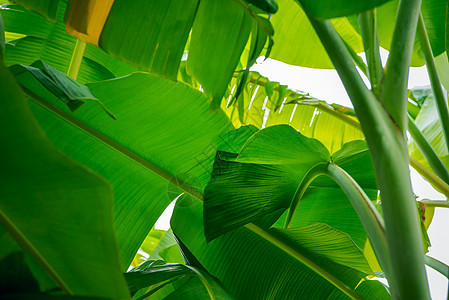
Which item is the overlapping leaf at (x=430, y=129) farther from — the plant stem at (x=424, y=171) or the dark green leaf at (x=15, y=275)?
the dark green leaf at (x=15, y=275)

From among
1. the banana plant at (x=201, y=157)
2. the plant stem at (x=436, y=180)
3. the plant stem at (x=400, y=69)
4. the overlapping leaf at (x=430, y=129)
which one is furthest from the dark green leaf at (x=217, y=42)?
the overlapping leaf at (x=430, y=129)

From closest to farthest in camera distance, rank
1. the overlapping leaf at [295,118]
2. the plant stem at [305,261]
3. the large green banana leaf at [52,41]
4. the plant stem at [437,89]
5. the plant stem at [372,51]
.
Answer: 1. the plant stem at [372,51]
2. the plant stem at [437,89]
3. the plant stem at [305,261]
4. the large green banana leaf at [52,41]
5. the overlapping leaf at [295,118]

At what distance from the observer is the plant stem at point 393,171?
348 millimetres

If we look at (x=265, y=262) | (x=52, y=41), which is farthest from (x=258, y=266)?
(x=52, y=41)

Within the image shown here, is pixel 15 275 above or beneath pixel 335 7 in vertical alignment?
beneath

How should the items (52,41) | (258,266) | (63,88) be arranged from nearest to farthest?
1. (63,88)
2. (258,266)
3. (52,41)

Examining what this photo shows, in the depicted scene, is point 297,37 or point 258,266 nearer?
point 258,266

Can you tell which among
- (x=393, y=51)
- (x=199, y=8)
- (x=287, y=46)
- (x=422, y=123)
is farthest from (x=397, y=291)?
(x=422, y=123)

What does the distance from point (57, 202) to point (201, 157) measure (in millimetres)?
451

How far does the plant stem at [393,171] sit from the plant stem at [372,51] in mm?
15

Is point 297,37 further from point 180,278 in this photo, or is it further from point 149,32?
point 180,278

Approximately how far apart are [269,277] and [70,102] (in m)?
0.50

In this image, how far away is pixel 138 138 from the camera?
0.64m

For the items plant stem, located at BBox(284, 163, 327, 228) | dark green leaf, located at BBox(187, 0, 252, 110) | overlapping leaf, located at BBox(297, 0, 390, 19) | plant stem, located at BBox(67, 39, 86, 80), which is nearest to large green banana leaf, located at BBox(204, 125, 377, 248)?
plant stem, located at BBox(284, 163, 327, 228)
